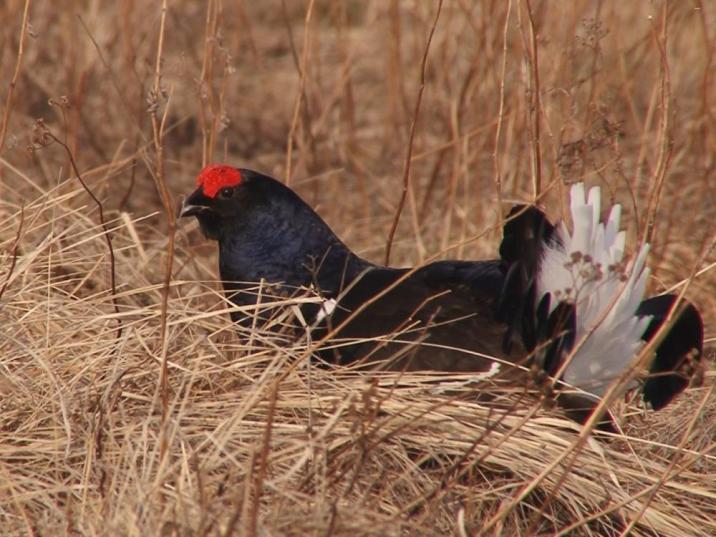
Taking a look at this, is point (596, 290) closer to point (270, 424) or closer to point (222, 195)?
point (270, 424)

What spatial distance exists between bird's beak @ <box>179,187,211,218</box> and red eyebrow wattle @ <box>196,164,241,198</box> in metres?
0.02

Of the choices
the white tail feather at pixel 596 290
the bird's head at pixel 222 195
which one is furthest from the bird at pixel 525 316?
the bird's head at pixel 222 195

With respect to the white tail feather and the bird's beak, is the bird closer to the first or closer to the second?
the white tail feather

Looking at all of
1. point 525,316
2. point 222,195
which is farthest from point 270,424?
point 222,195

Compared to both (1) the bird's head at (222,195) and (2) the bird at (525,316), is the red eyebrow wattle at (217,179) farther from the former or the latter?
(2) the bird at (525,316)

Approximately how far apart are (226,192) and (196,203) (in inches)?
3.7

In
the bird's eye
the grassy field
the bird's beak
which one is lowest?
the grassy field

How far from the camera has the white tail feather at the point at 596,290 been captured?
9.78 ft

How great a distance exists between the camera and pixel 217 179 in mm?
3590

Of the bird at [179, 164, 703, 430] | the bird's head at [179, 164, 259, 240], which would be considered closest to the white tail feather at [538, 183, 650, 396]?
the bird at [179, 164, 703, 430]

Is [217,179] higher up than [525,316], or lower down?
higher up

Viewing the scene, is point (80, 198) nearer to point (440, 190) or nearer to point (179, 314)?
point (179, 314)

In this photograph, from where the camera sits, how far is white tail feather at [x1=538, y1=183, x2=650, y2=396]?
2.98 m

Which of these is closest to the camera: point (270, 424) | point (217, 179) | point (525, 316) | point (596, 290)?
point (270, 424)
